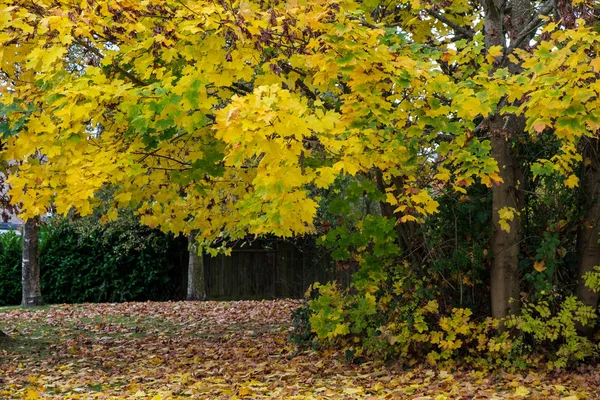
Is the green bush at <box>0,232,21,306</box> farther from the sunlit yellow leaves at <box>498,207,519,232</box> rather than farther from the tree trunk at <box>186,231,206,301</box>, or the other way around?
the sunlit yellow leaves at <box>498,207,519,232</box>

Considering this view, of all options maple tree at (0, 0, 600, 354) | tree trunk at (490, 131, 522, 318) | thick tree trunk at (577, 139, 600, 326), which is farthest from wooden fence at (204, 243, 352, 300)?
thick tree trunk at (577, 139, 600, 326)

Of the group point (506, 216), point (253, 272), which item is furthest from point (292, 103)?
point (253, 272)

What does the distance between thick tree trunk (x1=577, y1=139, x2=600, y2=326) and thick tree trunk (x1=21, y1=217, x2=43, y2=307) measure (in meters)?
11.2

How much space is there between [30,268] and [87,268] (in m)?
2.29

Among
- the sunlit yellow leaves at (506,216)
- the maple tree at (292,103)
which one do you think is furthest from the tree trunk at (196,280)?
the sunlit yellow leaves at (506,216)

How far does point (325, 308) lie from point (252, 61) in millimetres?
3519

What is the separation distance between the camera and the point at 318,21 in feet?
17.7

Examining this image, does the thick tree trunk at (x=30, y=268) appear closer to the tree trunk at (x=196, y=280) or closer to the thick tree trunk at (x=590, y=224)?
the tree trunk at (x=196, y=280)

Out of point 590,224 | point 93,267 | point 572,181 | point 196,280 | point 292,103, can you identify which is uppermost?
point 292,103

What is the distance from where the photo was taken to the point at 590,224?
741 cm

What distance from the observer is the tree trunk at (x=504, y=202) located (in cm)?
741

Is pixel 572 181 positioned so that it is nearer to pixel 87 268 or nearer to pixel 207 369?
pixel 207 369

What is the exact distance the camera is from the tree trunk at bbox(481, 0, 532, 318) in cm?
741

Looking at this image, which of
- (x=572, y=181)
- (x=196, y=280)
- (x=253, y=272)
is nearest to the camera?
(x=572, y=181)
